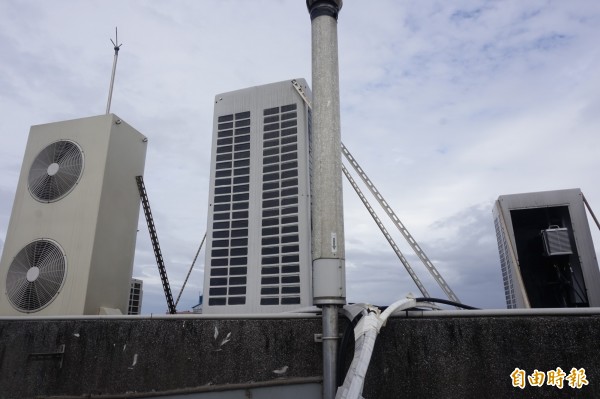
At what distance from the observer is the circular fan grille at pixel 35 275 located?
6.67 meters

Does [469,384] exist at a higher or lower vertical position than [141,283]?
lower

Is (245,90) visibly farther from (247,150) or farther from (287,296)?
(287,296)

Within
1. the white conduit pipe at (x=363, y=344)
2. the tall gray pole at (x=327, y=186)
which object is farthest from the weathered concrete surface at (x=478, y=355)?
the tall gray pole at (x=327, y=186)

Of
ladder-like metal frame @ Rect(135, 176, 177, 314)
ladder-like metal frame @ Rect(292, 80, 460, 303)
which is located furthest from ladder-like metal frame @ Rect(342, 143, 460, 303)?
ladder-like metal frame @ Rect(135, 176, 177, 314)

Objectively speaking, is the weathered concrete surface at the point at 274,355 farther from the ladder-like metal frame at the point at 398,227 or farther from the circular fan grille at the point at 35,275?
the ladder-like metal frame at the point at 398,227

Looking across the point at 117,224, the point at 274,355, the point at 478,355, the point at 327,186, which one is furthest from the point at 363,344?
the point at 117,224

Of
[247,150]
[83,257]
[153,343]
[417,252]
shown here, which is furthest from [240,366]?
[247,150]

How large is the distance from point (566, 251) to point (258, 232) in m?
6.63

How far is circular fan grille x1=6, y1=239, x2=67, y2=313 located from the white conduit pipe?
223 inches

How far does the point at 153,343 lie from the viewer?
14.5ft

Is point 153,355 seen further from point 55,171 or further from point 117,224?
point 55,171

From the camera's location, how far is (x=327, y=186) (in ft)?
13.8

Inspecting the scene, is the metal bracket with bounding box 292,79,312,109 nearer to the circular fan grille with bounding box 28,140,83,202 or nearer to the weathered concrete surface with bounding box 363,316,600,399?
the circular fan grille with bounding box 28,140,83,202

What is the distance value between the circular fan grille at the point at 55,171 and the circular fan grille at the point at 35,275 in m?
0.97
